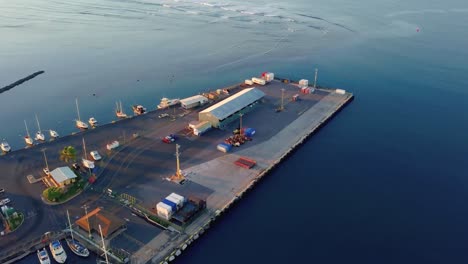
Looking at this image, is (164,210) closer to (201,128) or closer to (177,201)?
(177,201)

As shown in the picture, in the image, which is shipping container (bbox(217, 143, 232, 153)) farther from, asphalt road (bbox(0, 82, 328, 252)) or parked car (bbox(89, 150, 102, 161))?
parked car (bbox(89, 150, 102, 161))

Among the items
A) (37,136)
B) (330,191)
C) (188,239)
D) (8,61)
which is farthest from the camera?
(8,61)

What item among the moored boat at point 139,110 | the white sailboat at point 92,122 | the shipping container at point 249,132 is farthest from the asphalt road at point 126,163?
the white sailboat at point 92,122

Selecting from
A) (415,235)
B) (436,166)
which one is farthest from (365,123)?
(415,235)

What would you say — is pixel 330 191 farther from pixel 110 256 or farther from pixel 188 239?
pixel 110 256

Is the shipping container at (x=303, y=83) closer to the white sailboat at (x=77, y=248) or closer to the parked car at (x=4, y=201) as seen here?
the white sailboat at (x=77, y=248)

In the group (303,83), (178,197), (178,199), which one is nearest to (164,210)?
(178,199)

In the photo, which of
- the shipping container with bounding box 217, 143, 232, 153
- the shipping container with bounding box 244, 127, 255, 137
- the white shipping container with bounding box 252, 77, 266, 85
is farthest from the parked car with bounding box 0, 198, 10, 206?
the white shipping container with bounding box 252, 77, 266, 85
